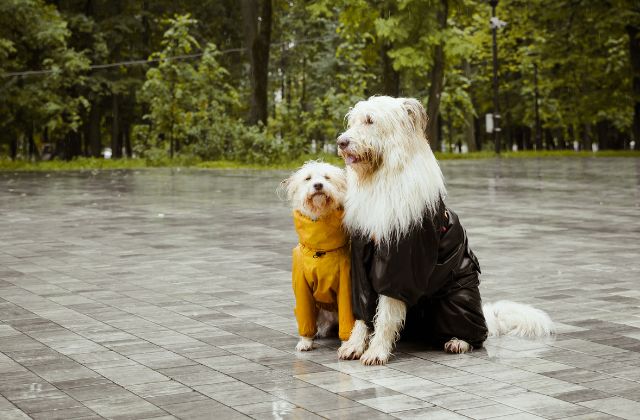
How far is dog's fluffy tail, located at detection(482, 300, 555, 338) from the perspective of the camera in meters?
6.83

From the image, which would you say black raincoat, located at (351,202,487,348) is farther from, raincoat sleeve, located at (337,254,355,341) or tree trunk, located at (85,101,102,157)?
tree trunk, located at (85,101,102,157)

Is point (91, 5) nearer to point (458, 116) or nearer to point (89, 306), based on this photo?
point (458, 116)

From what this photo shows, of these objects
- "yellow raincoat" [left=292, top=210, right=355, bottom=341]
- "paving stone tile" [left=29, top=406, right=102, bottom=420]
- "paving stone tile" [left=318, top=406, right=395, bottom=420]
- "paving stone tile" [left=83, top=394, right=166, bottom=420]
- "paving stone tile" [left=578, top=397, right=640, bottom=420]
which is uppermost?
"yellow raincoat" [left=292, top=210, right=355, bottom=341]

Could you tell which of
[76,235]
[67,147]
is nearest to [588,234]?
[76,235]

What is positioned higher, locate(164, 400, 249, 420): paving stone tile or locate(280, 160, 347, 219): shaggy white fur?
locate(280, 160, 347, 219): shaggy white fur

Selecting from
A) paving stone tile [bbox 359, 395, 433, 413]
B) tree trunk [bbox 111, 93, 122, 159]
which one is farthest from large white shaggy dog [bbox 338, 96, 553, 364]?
tree trunk [bbox 111, 93, 122, 159]

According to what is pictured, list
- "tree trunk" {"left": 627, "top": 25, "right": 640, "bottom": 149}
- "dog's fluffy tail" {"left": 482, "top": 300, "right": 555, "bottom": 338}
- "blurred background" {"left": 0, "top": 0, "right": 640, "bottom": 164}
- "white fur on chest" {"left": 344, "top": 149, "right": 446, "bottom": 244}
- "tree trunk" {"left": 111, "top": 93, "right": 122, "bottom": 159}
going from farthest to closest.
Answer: "tree trunk" {"left": 111, "top": 93, "right": 122, "bottom": 159} → "tree trunk" {"left": 627, "top": 25, "right": 640, "bottom": 149} → "blurred background" {"left": 0, "top": 0, "right": 640, "bottom": 164} → "dog's fluffy tail" {"left": 482, "top": 300, "right": 555, "bottom": 338} → "white fur on chest" {"left": 344, "top": 149, "right": 446, "bottom": 244}

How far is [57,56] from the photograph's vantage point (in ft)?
128

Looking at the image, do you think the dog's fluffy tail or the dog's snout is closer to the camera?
the dog's snout

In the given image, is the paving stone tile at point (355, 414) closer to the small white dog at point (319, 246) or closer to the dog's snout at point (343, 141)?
the small white dog at point (319, 246)

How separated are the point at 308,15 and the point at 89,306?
45378 mm

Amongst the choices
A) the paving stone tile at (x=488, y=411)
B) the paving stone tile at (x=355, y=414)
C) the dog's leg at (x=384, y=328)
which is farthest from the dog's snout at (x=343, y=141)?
the paving stone tile at (x=488, y=411)

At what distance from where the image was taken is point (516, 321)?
6910 millimetres

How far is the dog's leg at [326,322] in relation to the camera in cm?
689
